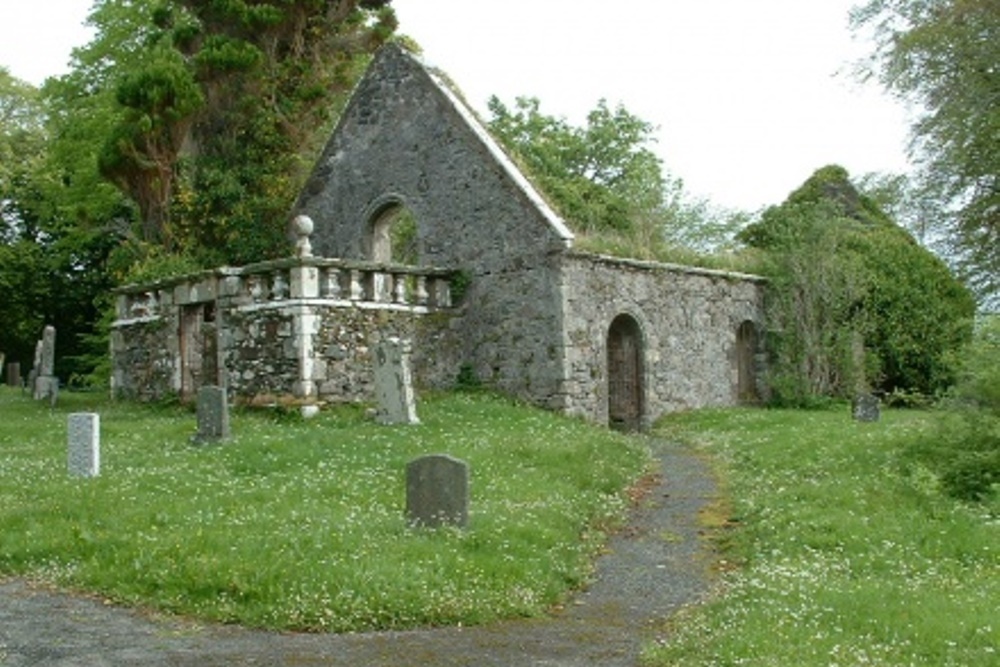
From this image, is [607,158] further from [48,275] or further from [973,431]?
[973,431]

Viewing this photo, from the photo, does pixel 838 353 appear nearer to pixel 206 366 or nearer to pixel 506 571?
pixel 206 366

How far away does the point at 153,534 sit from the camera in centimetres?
999

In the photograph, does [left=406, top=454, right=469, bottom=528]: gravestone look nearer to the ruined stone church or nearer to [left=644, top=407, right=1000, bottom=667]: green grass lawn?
[left=644, top=407, right=1000, bottom=667]: green grass lawn

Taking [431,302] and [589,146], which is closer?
[431,302]

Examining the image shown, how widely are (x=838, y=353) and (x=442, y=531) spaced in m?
19.5

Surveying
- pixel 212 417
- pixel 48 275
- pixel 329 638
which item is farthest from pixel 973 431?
pixel 48 275

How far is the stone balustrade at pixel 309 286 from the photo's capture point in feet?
64.7

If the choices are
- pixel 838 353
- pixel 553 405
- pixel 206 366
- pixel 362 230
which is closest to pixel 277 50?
pixel 362 230

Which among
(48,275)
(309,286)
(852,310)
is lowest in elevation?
(852,310)

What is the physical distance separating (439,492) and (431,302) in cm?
1233

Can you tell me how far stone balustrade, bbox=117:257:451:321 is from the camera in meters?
19.7

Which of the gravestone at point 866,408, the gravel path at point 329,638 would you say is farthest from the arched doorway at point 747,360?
the gravel path at point 329,638

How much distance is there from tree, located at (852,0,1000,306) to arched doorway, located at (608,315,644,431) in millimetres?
6695

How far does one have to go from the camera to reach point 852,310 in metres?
28.5
